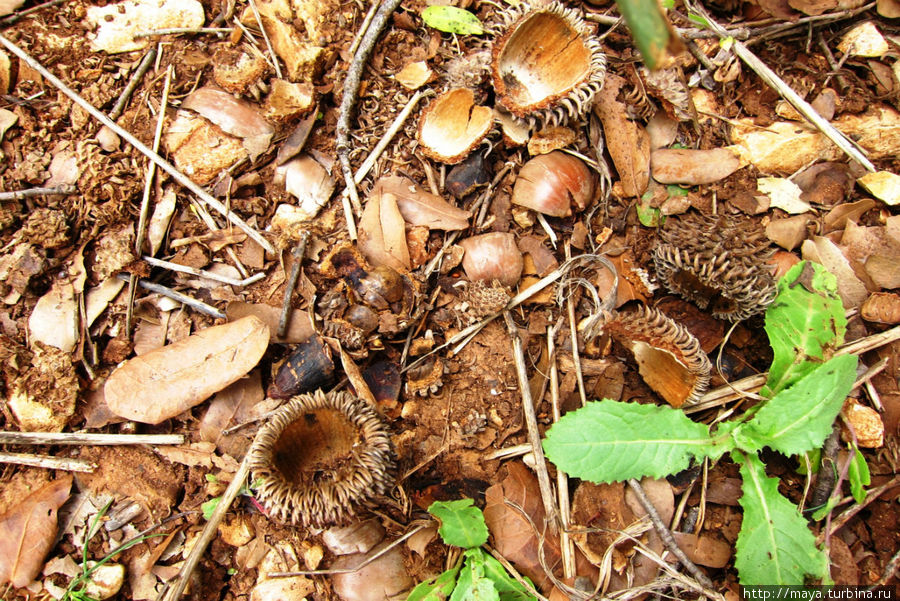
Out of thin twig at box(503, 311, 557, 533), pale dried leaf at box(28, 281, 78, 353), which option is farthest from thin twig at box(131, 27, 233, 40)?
thin twig at box(503, 311, 557, 533)

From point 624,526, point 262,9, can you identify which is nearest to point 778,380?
point 624,526

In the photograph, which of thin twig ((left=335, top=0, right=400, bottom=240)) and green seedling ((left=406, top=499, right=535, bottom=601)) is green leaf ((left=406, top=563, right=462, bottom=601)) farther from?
thin twig ((left=335, top=0, right=400, bottom=240))

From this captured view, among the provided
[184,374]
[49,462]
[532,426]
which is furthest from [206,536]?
[532,426]

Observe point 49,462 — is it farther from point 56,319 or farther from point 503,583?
point 503,583

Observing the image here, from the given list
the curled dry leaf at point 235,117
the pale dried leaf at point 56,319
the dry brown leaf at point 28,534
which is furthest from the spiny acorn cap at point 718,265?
the dry brown leaf at point 28,534

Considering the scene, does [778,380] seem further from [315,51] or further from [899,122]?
[315,51]

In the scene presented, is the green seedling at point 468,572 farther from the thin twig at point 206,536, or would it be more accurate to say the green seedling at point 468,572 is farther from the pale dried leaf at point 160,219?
the pale dried leaf at point 160,219
